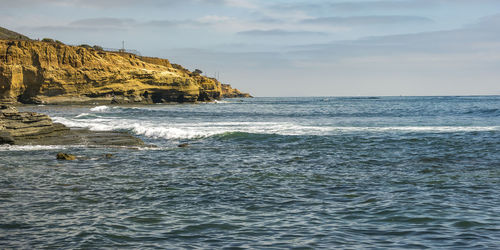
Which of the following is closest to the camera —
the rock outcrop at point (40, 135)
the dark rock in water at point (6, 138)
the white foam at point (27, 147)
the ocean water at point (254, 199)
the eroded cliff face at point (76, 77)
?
the ocean water at point (254, 199)

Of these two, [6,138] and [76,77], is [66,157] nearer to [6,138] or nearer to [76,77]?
[6,138]

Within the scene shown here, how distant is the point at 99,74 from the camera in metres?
79.8

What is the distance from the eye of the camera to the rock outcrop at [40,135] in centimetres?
1945

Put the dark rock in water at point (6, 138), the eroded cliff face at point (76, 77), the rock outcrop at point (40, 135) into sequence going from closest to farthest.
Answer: the dark rock in water at point (6, 138) → the rock outcrop at point (40, 135) → the eroded cliff face at point (76, 77)

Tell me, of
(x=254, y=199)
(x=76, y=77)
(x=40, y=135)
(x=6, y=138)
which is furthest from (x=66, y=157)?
(x=76, y=77)

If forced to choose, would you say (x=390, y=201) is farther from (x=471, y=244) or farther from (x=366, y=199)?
(x=471, y=244)

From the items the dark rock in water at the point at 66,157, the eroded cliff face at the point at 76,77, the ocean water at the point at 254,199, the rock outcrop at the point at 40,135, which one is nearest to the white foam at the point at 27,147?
the ocean water at the point at 254,199

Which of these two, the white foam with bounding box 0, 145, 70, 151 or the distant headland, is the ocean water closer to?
the white foam with bounding box 0, 145, 70, 151

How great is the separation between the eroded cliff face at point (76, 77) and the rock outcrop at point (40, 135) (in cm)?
5340

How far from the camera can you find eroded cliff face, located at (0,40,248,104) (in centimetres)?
7169

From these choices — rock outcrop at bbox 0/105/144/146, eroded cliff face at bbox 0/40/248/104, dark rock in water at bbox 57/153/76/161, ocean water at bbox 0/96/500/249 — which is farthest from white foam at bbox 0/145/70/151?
eroded cliff face at bbox 0/40/248/104

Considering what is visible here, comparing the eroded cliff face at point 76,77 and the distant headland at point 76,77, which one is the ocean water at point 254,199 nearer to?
the eroded cliff face at point 76,77

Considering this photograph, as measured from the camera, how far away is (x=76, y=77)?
253ft

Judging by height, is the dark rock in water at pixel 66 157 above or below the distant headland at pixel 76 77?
below
